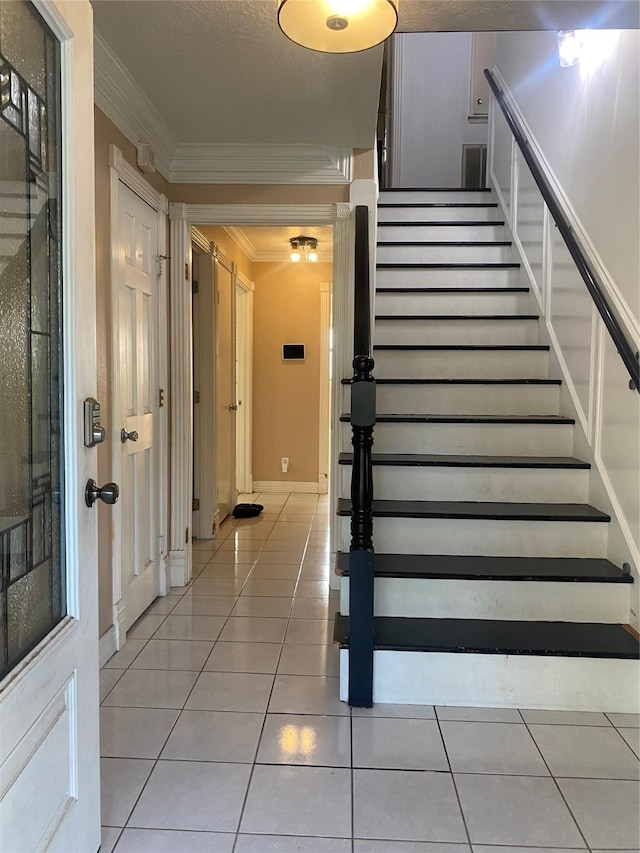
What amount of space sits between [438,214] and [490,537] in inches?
111

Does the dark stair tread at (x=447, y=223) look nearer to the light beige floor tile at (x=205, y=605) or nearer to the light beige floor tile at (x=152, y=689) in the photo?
the light beige floor tile at (x=205, y=605)

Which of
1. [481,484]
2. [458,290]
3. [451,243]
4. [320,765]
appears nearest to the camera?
[320,765]

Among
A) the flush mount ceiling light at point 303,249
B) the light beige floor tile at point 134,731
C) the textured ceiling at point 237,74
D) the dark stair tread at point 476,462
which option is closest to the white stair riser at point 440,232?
the flush mount ceiling light at point 303,249

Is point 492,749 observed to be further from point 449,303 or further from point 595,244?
point 449,303

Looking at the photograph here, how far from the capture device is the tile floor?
4.78 ft

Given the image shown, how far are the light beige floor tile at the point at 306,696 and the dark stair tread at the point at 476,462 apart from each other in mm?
895

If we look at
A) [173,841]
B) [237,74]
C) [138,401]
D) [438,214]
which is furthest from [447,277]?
[173,841]

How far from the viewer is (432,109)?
557 centimetres

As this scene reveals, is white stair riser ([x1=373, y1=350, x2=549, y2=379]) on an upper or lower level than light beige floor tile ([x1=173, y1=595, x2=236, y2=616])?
upper

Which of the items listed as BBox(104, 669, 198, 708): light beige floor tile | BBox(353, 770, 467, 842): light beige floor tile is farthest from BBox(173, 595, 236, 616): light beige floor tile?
BBox(353, 770, 467, 842): light beige floor tile

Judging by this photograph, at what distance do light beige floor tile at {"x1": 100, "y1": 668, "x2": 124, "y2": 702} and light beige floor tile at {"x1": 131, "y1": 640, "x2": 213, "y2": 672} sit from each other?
2.8 inches

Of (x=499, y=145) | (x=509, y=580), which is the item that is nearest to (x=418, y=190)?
(x=499, y=145)

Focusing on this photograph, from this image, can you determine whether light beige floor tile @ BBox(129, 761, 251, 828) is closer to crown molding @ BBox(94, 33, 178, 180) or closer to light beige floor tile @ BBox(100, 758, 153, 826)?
light beige floor tile @ BBox(100, 758, 153, 826)

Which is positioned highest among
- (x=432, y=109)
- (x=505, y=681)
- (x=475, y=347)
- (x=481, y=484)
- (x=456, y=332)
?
(x=432, y=109)
